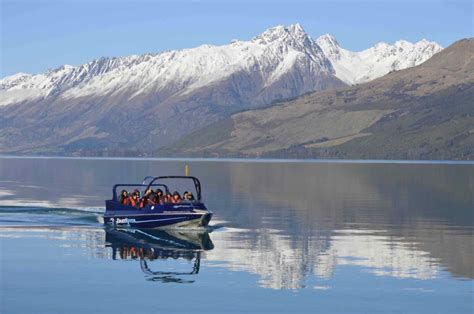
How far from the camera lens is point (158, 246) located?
74.9 m

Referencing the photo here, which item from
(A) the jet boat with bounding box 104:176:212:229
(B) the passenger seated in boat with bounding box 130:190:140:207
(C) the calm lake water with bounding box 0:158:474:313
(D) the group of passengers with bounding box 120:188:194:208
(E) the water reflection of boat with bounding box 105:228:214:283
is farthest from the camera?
(B) the passenger seated in boat with bounding box 130:190:140:207

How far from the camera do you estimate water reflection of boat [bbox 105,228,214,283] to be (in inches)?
2341

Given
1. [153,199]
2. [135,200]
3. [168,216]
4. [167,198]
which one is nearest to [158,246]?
[168,216]

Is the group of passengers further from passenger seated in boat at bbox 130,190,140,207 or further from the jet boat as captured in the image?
the jet boat

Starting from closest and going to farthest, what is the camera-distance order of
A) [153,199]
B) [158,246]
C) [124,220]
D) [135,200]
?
[158,246] < [124,220] < [153,199] < [135,200]

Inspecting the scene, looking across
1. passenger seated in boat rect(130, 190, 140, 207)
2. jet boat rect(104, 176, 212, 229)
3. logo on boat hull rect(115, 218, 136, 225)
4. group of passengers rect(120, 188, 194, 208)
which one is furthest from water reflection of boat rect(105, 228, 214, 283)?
passenger seated in boat rect(130, 190, 140, 207)

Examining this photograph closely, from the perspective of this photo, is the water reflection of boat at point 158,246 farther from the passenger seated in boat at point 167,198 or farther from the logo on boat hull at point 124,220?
the passenger seated in boat at point 167,198

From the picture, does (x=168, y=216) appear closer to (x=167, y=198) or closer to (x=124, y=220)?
(x=167, y=198)

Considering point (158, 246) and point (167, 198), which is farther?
point (167, 198)

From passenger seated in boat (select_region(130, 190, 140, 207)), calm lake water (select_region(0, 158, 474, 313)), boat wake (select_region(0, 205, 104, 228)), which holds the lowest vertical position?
calm lake water (select_region(0, 158, 474, 313))

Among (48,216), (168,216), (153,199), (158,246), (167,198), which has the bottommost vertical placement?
(158,246)

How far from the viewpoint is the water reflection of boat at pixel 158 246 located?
195 feet

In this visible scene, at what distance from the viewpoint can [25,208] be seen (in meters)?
110

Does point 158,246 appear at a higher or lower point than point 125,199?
lower
